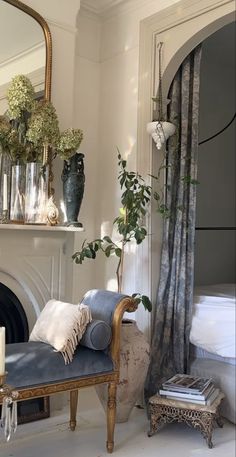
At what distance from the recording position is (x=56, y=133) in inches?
115

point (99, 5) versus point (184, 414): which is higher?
point (99, 5)

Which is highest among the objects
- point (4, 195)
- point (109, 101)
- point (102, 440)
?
point (109, 101)

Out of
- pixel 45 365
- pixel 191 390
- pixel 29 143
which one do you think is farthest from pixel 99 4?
pixel 191 390

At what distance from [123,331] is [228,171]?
2486 millimetres

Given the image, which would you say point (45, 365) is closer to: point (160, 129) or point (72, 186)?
point (72, 186)

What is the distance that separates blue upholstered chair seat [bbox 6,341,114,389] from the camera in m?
2.19

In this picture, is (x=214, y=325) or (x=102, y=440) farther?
(x=214, y=325)

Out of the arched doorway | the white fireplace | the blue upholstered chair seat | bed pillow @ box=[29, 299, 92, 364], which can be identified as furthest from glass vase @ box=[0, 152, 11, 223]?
the arched doorway

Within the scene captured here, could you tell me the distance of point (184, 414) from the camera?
2.62 m

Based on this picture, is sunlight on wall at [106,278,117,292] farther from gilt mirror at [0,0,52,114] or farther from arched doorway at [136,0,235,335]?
gilt mirror at [0,0,52,114]

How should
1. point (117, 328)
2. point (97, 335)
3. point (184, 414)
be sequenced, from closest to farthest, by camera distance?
point (97, 335) → point (117, 328) → point (184, 414)

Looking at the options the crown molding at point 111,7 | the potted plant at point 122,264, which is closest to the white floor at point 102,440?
the potted plant at point 122,264

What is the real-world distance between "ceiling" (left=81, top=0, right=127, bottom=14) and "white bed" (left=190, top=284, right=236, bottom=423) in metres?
2.15

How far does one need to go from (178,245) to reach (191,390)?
0.91 meters
